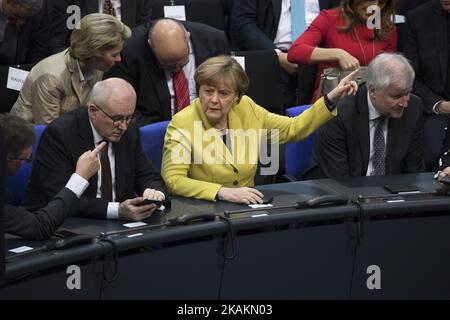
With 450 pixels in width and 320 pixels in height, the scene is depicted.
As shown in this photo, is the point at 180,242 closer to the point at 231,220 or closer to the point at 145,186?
the point at 231,220

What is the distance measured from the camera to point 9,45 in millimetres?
5500

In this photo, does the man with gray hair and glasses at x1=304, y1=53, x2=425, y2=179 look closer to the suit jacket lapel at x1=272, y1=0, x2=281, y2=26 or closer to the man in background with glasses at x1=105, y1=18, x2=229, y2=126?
the man in background with glasses at x1=105, y1=18, x2=229, y2=126

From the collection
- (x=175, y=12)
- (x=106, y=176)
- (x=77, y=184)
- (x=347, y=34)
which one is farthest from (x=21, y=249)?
(x=175, y=12)

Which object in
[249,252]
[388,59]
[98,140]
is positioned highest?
[388,59]

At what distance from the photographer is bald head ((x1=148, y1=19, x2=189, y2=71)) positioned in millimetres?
5125

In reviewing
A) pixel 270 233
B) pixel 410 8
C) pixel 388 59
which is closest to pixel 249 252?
pixel 270 233

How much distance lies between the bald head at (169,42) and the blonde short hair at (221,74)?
2.76 feet

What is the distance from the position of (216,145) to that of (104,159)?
1.77 ft

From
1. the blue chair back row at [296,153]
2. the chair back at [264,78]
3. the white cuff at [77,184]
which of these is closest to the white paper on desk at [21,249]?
the white cuff at [77,184]

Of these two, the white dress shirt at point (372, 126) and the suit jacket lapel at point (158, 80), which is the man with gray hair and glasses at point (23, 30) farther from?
the white dress shirt at point (372, 126)

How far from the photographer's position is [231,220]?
373cm

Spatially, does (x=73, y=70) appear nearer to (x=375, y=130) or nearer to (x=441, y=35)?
(x=375, y=130)

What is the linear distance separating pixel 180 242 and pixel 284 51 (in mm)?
2764

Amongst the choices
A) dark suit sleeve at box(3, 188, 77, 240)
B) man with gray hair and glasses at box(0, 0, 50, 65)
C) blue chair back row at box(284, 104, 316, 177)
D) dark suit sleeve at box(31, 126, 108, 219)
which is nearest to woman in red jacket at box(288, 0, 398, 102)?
blue chair back row at box(284, 104, 316, 177)
